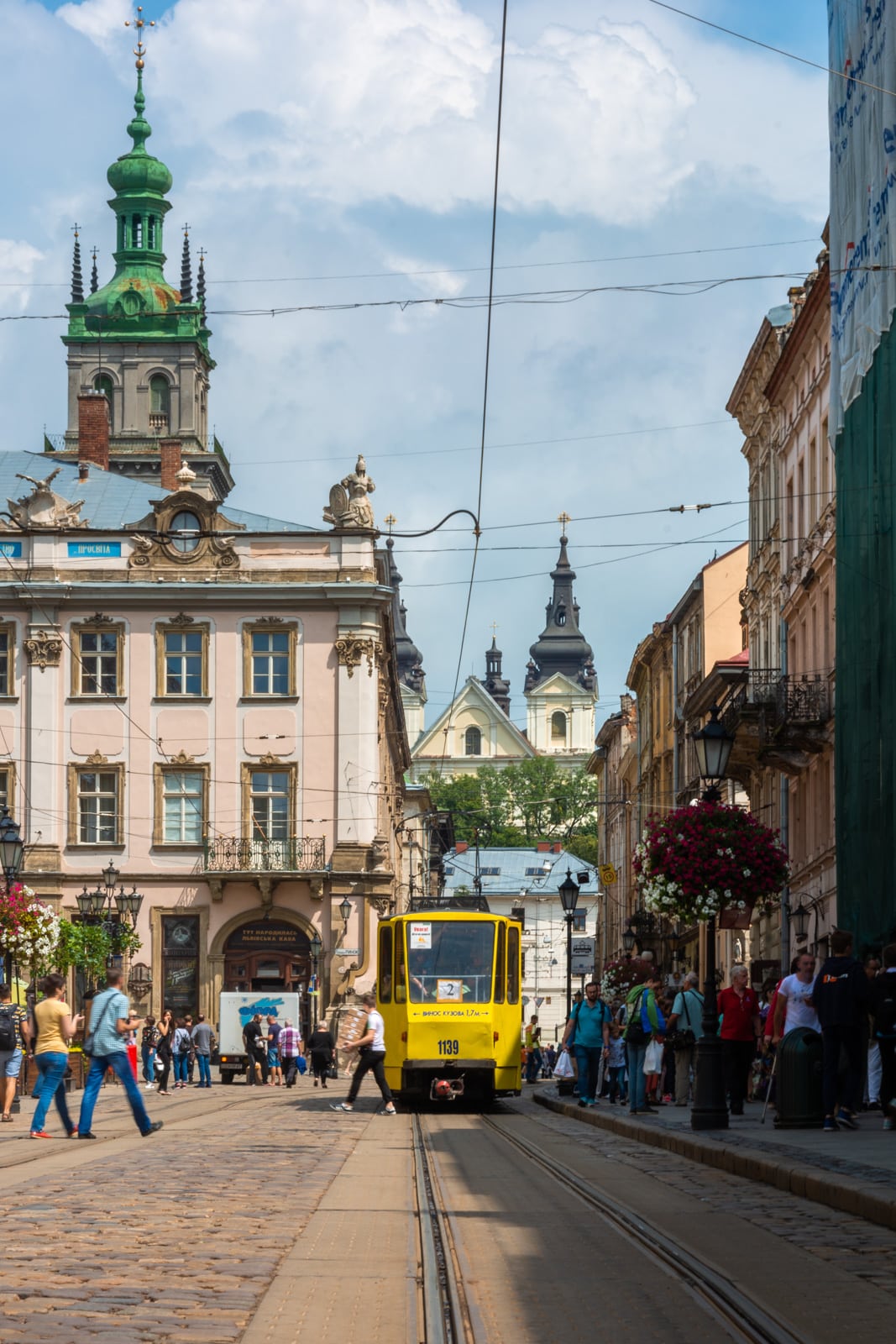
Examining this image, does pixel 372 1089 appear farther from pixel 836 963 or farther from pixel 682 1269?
pixel 682 1269

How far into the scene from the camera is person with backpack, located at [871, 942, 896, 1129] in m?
17.4

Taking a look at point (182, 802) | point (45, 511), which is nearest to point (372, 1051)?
point (182, 802)

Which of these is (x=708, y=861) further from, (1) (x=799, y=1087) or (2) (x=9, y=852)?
(2) (x=9, y=852)

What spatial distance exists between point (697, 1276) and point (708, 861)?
63.4 ft

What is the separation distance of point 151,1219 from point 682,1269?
328 cm

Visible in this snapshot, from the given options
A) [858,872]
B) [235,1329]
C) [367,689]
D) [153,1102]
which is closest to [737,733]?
[858,872]

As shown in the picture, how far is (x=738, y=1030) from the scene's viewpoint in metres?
21.8

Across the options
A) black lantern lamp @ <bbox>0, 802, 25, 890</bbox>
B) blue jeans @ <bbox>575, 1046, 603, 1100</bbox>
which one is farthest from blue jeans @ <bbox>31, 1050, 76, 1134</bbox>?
black lantern lamp @ <bbox>0, 802, 25, 890</bbox>

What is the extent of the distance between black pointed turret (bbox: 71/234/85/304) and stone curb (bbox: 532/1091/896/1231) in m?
82.5

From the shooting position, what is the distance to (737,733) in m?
40.5

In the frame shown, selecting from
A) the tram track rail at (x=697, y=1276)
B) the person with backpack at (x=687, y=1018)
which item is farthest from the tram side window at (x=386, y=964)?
the tram track rail at (x=697, y=1276)

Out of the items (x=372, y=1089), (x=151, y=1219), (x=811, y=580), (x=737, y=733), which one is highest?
(x=811, y=580)

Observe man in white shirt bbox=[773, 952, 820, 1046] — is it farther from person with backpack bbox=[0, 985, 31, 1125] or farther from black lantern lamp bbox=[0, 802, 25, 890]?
black lantern lamp bbox=[0, 802, 25, 890]

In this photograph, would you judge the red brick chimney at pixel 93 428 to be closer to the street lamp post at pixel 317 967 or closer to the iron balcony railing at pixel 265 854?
the iron balcony railing at pixel 265 854
